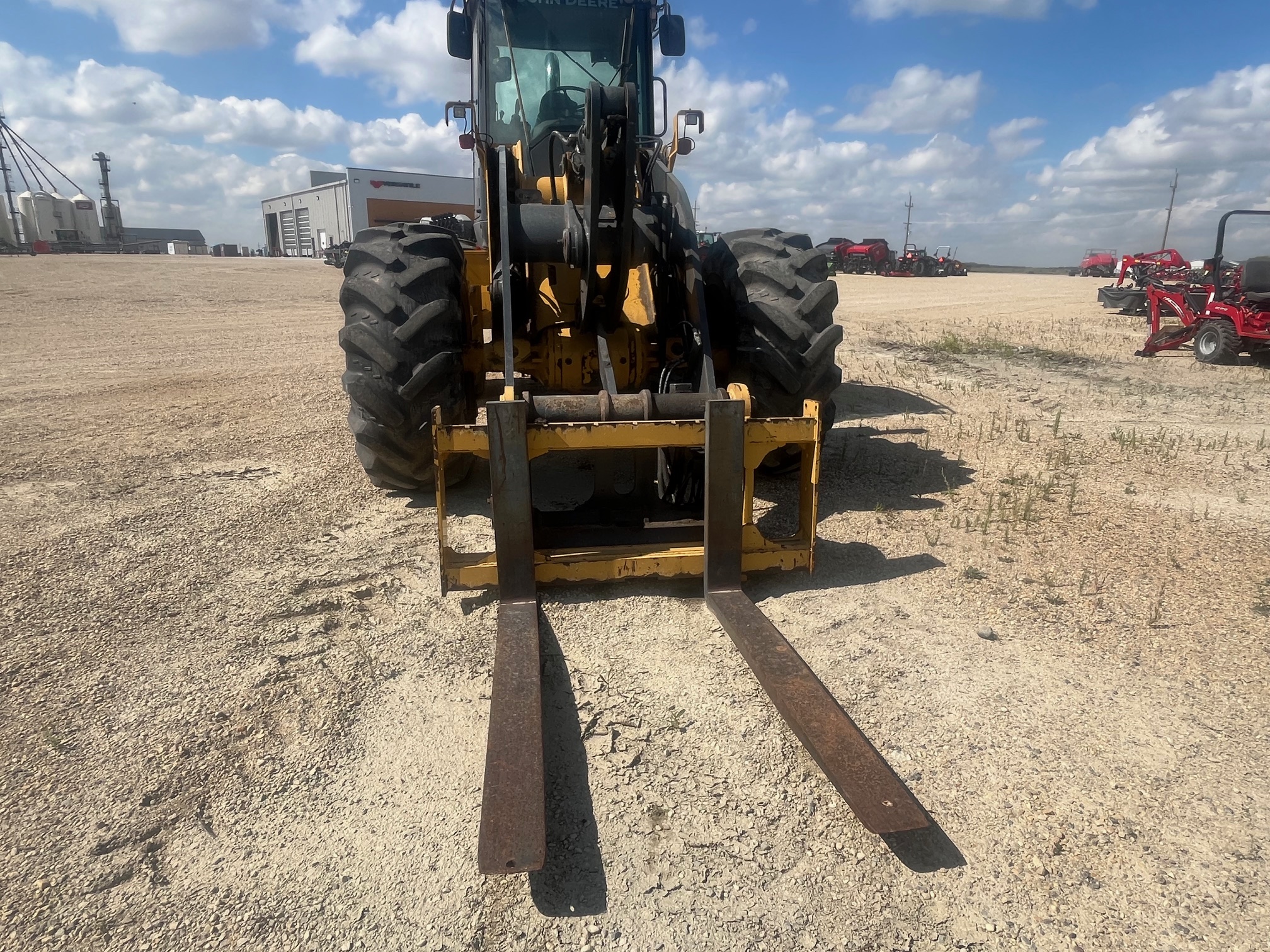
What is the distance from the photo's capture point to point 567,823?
231 cm

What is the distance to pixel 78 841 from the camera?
2.21m

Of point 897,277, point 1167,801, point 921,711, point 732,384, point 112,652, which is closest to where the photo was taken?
point 1167,801

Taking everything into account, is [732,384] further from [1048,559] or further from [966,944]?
[966,944]

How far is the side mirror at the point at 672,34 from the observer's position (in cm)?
524

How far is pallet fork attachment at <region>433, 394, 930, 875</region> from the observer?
2895mm

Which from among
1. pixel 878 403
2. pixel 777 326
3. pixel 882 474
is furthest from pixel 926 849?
pixel 878 403

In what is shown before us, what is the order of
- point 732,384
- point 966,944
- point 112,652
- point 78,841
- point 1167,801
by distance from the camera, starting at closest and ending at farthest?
point 966,944, point 78,841, point 1167,801, point 112,652, point 732,384

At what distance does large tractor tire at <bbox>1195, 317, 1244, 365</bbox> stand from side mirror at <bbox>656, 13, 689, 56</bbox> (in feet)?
30.4

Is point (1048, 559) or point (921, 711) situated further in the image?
point (1048, 559)

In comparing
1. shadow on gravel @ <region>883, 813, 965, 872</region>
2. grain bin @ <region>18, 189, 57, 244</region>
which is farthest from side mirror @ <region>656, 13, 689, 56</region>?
grain bin @ <region>18, 189, 57, 244</region>

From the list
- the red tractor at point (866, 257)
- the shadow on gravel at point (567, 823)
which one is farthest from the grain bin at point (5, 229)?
the shadow on gravel at point (567, 823)

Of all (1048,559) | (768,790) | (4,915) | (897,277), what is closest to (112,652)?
(4,915)

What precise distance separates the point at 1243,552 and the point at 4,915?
5.29 metres

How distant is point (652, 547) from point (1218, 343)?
35.0 feet
